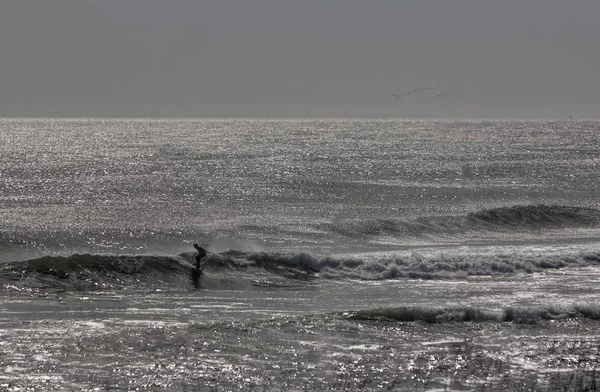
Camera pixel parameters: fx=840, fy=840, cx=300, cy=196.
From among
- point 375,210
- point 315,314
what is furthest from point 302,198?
point 315,314

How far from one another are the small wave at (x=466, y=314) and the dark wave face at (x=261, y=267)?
295 inches

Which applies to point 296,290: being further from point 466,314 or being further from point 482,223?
point 482,223

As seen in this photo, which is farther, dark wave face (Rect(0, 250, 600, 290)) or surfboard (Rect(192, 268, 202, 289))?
surfboard (Rect(192, 268, 202, 289))

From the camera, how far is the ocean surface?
17.0 meters

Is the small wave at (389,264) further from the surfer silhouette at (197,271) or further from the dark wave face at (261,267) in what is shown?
the surfer silhouette at (197,271)

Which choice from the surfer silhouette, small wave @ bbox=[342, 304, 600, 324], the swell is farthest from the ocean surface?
the surfer silhouette

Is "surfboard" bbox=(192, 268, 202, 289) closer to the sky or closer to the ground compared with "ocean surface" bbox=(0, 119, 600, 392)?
closer to the ground

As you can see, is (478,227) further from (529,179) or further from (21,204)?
(529,179)

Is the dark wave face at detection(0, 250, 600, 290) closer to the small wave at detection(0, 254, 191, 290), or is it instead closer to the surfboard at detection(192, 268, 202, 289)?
the small wave at detection(0, 254, 191, 290)

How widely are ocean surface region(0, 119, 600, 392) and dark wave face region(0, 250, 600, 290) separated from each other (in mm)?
100

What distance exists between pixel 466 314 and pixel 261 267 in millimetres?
11025

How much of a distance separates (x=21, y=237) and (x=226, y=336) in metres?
23.0

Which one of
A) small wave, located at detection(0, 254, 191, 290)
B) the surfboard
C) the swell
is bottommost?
the surfboard

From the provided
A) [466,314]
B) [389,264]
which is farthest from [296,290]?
[466,314]
